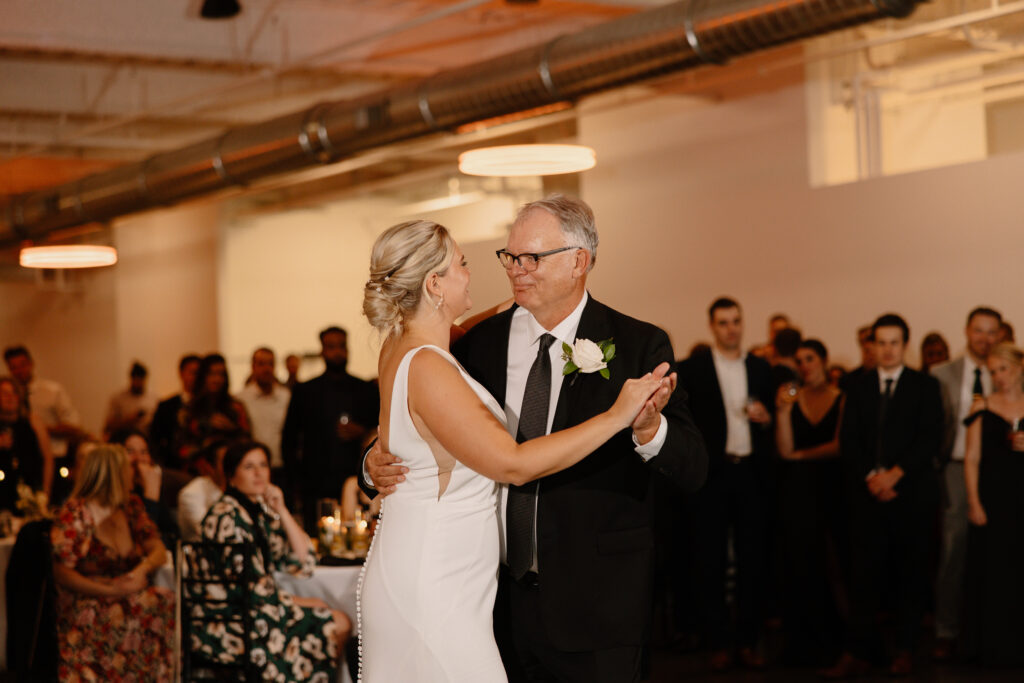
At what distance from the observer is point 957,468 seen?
639 cm

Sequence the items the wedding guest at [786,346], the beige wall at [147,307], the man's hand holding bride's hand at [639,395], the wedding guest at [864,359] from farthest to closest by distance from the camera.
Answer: the beige wall at [147,307]
the wedding guest at [786,346]
the wedding guest at [864,359]
the man's hand holding bride's hand at [639,395]

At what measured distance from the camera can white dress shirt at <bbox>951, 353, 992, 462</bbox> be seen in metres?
6.33

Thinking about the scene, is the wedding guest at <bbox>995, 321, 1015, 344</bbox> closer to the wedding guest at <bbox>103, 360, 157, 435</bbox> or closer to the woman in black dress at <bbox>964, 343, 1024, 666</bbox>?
the woman in black dress at <bbox>964, 343, 1024, 666</bbox>

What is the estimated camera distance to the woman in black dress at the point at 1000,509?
5.86m

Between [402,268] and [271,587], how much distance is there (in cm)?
272

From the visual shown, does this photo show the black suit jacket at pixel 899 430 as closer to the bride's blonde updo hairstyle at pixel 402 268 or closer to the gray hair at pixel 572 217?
the gray hair at pixel 572 217

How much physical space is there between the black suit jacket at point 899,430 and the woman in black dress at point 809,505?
0.30 metres

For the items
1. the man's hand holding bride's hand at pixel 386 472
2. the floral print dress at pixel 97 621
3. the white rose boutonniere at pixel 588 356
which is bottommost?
the floral print dress at pixel 97 621

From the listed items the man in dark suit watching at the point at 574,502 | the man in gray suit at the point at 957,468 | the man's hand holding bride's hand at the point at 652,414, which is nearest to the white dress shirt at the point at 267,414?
the man in gray suit at the point at 957,468

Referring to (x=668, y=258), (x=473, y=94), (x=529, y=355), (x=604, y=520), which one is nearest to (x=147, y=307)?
(x=668, y=258)

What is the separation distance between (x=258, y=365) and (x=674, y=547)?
4385mm

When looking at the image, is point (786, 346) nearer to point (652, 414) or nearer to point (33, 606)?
point (33, 606)

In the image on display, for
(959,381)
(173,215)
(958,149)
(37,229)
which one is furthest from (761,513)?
(173,215)

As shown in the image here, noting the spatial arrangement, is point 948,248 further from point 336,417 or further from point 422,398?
point 422,398
